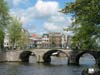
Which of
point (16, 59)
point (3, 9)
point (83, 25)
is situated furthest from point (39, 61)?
point (83, 25)

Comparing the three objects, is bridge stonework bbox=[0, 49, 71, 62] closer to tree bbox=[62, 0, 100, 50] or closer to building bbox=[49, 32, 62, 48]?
tree bbox=[62, 0, 100, 50]

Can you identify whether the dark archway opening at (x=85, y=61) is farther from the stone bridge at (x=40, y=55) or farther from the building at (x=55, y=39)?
the building at (x=55, y=39)

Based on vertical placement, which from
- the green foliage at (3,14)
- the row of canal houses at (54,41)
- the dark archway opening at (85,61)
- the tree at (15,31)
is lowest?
the dark archway opening at (85,61)

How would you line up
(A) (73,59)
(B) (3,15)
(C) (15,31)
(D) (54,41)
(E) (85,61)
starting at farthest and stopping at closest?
(D) (54,41) → (E) (85,61) → (C) (15,31) → (A) (73,59) → (B) (3,15)

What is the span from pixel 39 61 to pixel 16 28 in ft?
32.9

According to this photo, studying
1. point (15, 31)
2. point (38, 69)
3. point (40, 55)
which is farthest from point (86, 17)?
point (15, 31)

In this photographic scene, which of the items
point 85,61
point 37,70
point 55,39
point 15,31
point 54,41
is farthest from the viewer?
point 55,39

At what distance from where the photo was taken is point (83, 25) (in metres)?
34.4

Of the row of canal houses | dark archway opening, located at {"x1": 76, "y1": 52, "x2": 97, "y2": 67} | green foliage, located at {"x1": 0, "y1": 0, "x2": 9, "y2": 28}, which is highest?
green foliage, located at {"x1": 0, "y1": 0, "x2": 9, "y2": 28}

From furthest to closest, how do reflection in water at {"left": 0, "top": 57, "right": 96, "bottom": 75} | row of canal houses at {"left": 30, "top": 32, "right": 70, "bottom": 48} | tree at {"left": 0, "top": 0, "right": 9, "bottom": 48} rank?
row of canal houses at {"left": 30, "top": 32, "right": 70, "bottom": 48} < tree at {"left": 0, "top": 0, "right": 9, "bottom": 48} < reflection in water at {"left": 0, "top": 57, "right": 96, "bottom": 75}

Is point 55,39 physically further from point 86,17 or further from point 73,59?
point 86,17

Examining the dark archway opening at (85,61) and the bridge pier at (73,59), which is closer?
the dark archway opening at (85,61)

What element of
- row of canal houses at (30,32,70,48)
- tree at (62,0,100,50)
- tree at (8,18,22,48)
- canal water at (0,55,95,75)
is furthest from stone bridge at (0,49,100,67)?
row of canal houses at (30,32,70,48)

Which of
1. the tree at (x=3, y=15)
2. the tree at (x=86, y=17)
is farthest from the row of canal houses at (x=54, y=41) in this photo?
the tree at (x=86, y=17)
